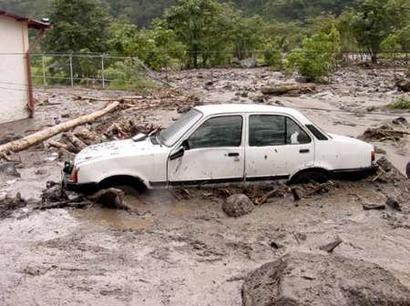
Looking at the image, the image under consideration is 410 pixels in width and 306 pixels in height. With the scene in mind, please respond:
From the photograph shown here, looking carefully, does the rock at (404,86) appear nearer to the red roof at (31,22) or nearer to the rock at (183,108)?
the rock at (183,108)

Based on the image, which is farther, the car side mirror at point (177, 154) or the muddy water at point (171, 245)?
the car side mirror at point (177, 154)

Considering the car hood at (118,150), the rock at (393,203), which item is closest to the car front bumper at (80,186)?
the car hood at (118,150)

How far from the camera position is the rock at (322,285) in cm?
462

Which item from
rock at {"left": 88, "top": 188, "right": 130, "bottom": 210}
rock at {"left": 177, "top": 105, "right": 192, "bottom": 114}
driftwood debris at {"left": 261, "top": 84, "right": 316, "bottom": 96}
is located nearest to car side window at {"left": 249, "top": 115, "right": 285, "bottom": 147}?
rock at {"left": 88, "top": 188, "right": 130, "bottom": 210}

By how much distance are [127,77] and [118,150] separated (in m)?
21.1

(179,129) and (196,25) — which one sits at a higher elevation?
(196,25)

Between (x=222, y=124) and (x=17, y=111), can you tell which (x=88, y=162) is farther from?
(x=17, y=111)

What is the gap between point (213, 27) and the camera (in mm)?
51875

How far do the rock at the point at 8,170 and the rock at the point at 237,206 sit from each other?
15.2 feet

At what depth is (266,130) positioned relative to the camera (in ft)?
28.3

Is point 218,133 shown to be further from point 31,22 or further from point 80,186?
point 31,22

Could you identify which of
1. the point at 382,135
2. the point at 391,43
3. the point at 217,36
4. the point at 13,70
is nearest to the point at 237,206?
the point at 382,135

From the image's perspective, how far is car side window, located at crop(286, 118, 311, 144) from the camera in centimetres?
870

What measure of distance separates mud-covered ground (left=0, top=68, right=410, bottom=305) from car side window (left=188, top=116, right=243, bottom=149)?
775 millimetres
